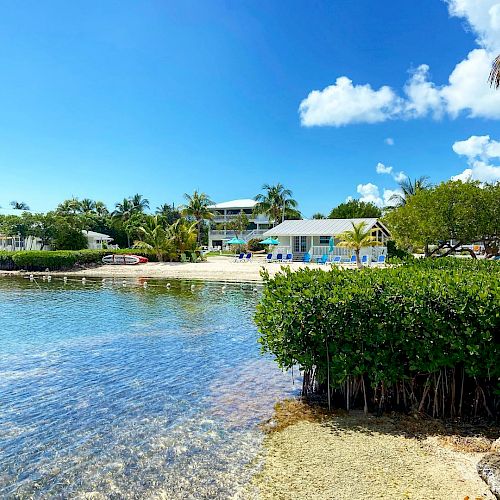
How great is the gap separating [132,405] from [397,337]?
4518 mm

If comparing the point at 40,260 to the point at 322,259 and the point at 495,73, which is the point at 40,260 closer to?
the point at 322,259

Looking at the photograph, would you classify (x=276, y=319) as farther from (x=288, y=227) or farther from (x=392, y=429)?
(x=288, y=227)

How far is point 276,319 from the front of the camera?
6.73 meters

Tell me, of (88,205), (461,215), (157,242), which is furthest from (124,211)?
(461,215)

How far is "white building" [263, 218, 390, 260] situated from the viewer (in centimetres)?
4250

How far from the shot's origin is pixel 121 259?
143 feet

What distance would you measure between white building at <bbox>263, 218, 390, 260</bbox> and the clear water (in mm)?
27990

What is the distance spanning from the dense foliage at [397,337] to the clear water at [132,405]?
58.9 inches

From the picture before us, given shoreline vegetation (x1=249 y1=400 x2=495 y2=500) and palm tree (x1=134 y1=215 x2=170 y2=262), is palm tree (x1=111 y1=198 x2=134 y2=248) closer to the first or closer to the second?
palm tree (x1=134 y1=215 x2=170 y2=262)

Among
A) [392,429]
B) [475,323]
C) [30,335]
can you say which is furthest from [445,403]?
[30,335]

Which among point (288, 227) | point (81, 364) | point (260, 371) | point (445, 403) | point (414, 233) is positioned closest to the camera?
point (445, 403)

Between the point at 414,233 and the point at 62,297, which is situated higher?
the point at 414,233

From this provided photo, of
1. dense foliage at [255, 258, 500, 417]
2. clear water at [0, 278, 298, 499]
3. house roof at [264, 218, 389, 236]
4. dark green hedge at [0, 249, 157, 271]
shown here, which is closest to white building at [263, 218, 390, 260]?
house roof at [264, 218, 389, 236]

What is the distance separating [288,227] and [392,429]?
41.8 metres
